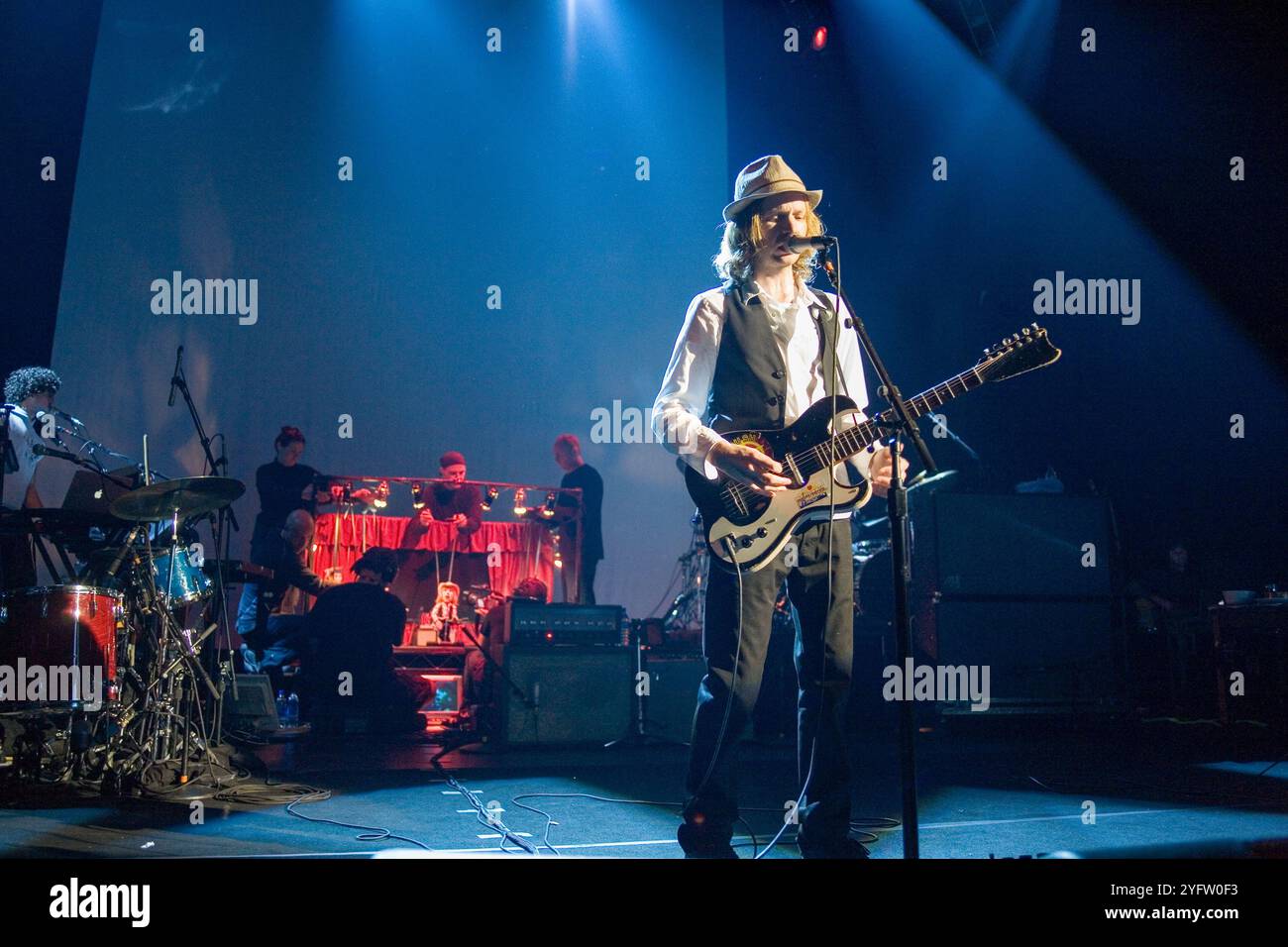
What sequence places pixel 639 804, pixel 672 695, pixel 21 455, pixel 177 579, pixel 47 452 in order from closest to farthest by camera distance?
pixel 639 804 < pixel 47 452 < pixel 177 579 < pixel 21 455 < pixel 672 695

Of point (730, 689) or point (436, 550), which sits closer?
point (730, 689)

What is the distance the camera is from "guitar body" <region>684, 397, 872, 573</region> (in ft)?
9.55

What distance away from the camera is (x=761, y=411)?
3.05m

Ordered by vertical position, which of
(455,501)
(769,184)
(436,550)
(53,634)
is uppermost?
(769,184)

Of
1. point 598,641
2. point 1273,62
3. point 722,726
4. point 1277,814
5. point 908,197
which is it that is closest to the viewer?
point 722,726

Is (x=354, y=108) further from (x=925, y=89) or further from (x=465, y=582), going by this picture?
(x=925, y=89)

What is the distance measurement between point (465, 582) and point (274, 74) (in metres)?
4.83

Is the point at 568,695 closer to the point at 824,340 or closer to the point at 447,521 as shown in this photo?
the point at 447,521

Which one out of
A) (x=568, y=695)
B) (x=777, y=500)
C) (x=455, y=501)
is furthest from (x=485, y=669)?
(x=777, y=500)

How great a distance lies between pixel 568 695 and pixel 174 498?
259cm

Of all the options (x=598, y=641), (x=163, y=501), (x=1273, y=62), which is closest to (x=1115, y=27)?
(x=1273, y=62)

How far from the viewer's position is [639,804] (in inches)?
163

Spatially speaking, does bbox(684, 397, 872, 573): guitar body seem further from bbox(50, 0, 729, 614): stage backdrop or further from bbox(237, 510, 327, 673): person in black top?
bbox(50, 0, 729, 614): stage backdrop

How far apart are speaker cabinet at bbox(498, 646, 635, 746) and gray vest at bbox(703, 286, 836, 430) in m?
3.17
